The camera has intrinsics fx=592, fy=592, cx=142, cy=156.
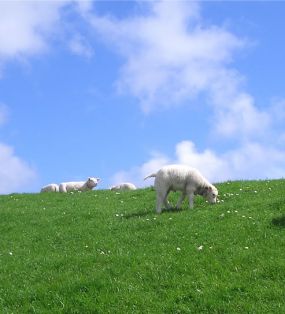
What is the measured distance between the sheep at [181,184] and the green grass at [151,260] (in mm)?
660

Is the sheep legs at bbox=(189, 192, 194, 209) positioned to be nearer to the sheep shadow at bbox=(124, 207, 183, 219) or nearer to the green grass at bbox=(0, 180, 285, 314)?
the sheep shadow at bbox=(124, 207, 183, 219)

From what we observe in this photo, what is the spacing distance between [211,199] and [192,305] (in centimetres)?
1033

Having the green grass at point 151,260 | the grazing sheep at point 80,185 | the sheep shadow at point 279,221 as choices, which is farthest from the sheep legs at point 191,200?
the grazing sheep at point 80,185

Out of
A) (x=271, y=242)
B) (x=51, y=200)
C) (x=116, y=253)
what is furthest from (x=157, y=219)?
(x=51, y=200)

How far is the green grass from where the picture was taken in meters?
14.9

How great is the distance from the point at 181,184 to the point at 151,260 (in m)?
7.25

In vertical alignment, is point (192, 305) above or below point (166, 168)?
below

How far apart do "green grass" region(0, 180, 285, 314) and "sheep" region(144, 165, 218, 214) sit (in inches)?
26.0

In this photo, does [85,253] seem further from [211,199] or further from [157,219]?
[211,199]

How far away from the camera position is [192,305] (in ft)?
47.5

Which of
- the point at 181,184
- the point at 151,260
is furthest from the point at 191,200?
the point at 151,260

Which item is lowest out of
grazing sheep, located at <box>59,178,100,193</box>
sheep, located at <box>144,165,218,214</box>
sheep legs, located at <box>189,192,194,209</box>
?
sheep legs, located at <box>189,192,194,209</box>

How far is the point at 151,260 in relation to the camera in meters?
17.1

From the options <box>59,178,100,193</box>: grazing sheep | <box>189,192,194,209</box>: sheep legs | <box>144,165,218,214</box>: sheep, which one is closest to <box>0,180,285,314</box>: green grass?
<box>144,165,218,214</box>: sheep
